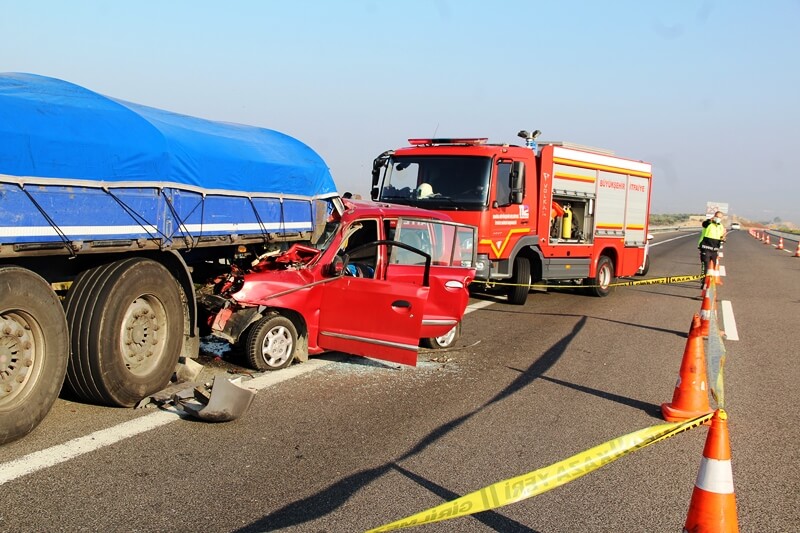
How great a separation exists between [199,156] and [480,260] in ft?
20.7

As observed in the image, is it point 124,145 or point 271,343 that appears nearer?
point 124,145

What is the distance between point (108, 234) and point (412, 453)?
2.73 metres

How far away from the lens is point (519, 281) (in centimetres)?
1298

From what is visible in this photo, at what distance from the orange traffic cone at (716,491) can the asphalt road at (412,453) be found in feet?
2.56

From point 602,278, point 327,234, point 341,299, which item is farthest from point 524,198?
point 341,299

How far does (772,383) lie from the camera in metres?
7.93

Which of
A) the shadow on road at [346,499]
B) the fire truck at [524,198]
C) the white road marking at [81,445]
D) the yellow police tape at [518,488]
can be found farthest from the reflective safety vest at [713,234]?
the yellow police tape at [518,488]

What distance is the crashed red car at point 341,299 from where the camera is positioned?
700cm

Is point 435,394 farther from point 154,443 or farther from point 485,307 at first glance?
point 485,307

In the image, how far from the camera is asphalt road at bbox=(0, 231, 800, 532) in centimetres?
414

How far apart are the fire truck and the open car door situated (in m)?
4.99

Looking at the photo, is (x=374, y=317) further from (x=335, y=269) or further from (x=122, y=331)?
(x=122, y=331)

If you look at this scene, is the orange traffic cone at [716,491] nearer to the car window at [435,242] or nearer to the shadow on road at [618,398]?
the shadow on road at [618,398]

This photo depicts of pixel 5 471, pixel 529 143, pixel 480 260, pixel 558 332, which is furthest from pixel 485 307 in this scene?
pixel 5 471
